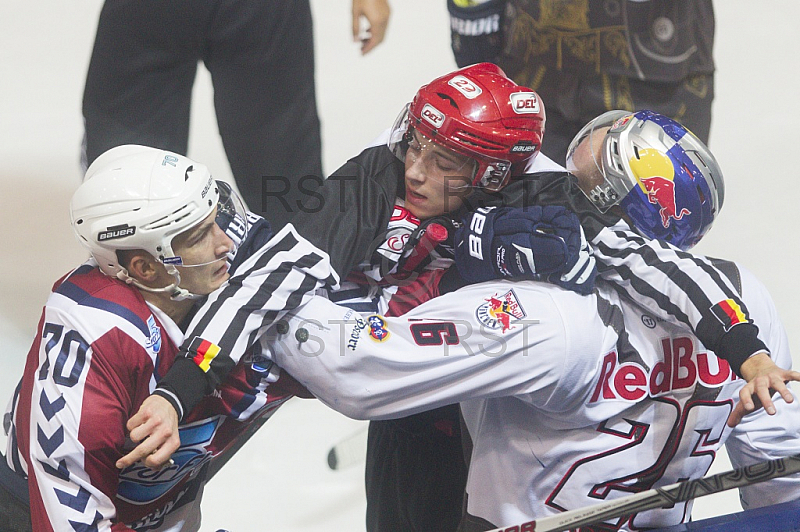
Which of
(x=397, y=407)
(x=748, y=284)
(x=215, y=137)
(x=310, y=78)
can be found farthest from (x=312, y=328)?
(x=215, y=137)

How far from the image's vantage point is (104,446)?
1427 mm

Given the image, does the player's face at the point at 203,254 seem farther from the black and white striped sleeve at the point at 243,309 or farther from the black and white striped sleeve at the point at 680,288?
the black and white striped sleeve at the point at 680,288

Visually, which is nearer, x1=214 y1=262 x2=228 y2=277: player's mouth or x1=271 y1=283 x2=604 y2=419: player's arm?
x1=271 y1=283 x2=604 y2=419: player's arm

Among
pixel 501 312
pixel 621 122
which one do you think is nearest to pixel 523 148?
pixel 621 122

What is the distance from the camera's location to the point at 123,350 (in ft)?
4.78

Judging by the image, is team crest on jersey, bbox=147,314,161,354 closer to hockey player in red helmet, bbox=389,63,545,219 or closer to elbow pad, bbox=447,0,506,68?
hockey player in red helmet, bbox=389,63,545,219

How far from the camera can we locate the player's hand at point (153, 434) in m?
1.34

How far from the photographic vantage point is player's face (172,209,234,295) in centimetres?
154

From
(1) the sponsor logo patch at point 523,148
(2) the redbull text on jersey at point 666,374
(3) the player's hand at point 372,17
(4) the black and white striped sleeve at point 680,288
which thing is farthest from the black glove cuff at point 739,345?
(3) the player's hand at point 372,17

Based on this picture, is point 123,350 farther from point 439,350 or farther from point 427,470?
point 427,470

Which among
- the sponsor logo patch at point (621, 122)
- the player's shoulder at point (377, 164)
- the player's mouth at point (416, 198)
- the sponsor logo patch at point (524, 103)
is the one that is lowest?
the player's mouth at point (416, 198)

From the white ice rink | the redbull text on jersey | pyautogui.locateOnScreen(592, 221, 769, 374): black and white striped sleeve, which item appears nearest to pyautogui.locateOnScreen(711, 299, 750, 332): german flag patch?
pyautogui.locateOnScreen(592, 221, 769, 374): black and white striped sleeve

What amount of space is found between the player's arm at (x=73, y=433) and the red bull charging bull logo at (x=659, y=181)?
33.1 inches

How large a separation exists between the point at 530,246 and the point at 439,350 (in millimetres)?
210
